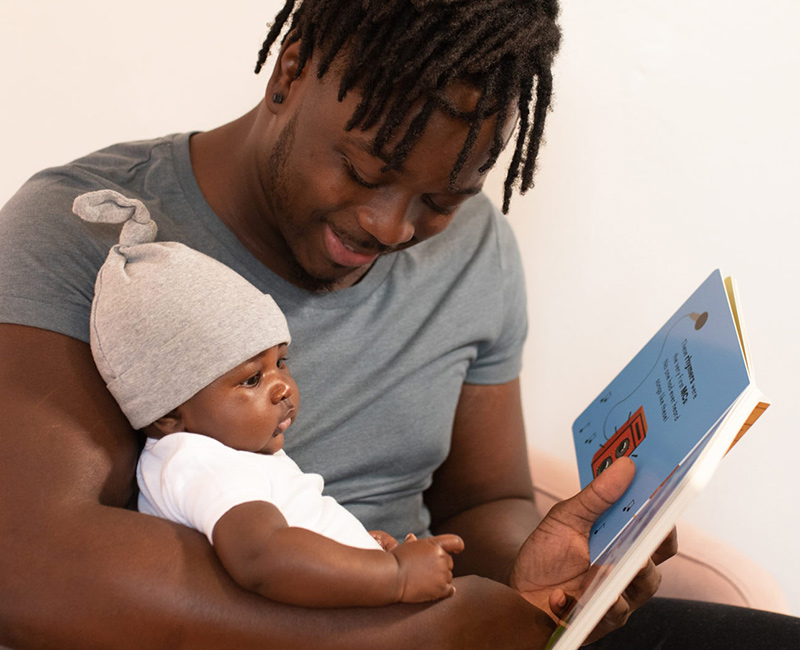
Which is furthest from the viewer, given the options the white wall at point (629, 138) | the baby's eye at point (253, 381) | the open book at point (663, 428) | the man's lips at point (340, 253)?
→ the white wall at point (629, 138)

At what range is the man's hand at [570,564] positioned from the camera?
1.08 metres

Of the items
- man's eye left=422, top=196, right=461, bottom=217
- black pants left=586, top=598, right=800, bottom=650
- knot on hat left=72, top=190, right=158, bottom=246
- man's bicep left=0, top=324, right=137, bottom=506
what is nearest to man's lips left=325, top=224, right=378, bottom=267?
man's eye left=422, top=196, right=461, bottom=217

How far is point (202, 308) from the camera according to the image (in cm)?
100

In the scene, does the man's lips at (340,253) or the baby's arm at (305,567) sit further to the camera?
the man's lips at (340,253)

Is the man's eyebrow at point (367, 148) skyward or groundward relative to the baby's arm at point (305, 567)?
skyward

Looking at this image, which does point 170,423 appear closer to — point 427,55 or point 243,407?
point 243,407

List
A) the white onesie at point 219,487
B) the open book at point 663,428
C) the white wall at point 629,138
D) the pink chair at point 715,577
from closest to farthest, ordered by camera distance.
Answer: the open book at point 663,428 < the white onesie at point 219,487 < the pink chair at point 715,577 < the white wall at point 629,138

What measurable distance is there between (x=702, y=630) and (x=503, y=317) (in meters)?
0.58

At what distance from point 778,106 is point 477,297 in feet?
2.44

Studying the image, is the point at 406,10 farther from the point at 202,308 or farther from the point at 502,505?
the point at 502,505

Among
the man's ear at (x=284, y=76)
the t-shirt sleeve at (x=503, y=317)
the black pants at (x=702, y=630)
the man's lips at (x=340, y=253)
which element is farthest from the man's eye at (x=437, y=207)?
the black pants at (x=702, y=630)

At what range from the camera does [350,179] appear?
1.07 metres

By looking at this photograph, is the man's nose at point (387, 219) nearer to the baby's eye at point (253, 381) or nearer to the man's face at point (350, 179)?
the man's face at point (350, 179)

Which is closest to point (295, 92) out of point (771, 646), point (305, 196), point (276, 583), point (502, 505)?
point (305, 196)
